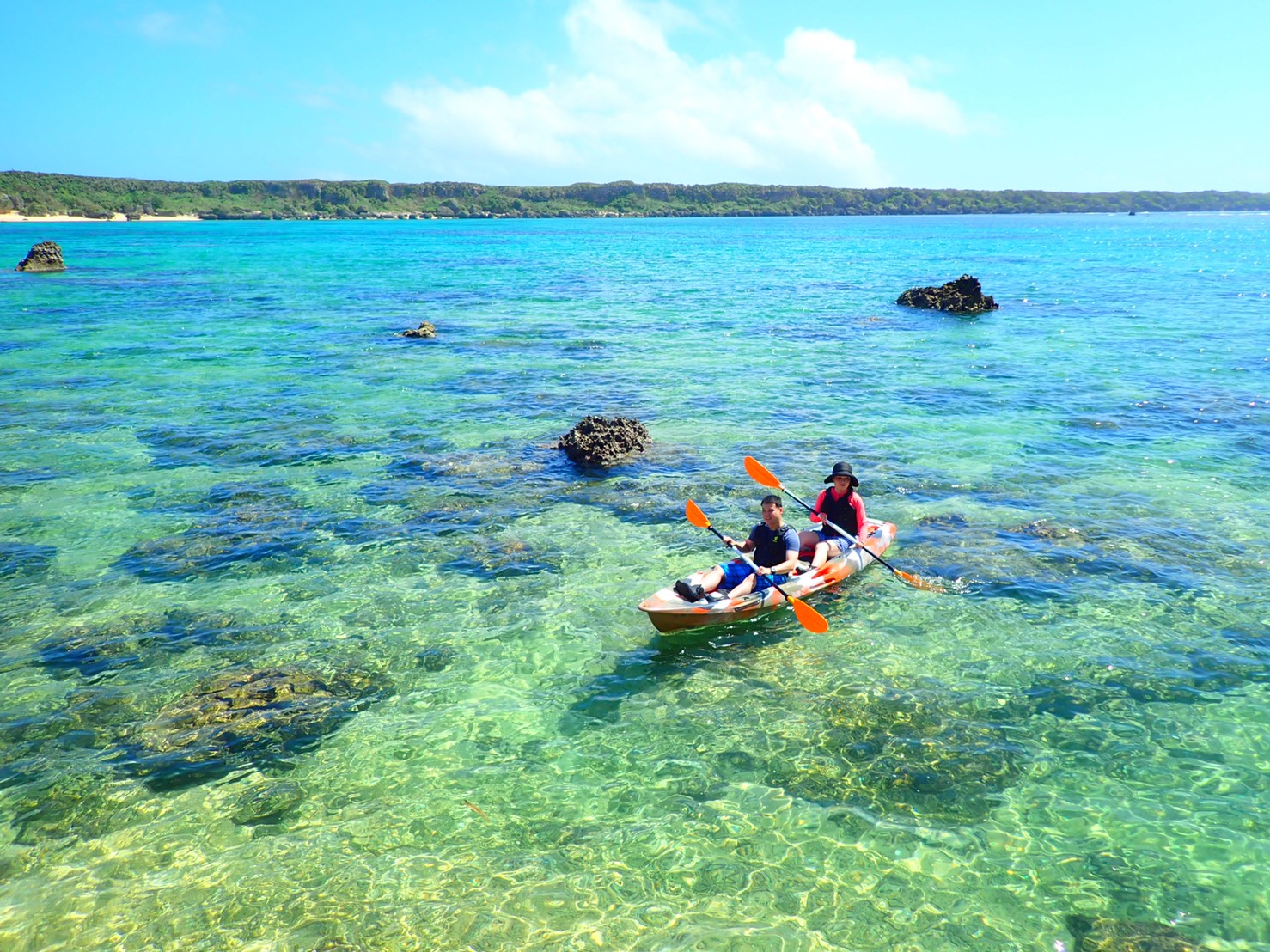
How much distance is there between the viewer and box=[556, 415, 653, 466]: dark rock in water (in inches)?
738

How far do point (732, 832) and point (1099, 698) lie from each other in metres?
5.53

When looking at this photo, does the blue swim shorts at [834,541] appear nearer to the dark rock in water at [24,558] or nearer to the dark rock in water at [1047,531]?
the dark rock in water at [1047,531]

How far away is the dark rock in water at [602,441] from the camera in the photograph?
18734mm

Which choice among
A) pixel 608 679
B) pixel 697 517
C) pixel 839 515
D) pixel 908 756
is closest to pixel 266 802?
pixel 608 679

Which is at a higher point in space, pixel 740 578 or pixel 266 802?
pixel 740 578

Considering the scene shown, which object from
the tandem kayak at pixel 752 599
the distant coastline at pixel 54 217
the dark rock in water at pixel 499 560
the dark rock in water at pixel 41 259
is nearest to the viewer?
the tandem kayak at pixel 752 599

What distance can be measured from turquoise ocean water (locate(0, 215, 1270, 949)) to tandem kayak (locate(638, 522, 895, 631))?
0.44 metres

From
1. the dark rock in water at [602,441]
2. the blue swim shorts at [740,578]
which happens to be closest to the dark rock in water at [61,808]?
the blue swim shorts at [740,578]

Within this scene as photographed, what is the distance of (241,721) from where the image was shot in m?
9.77

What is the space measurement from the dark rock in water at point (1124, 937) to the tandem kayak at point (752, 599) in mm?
5635

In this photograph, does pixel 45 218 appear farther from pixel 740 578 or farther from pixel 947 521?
pixel 947 521

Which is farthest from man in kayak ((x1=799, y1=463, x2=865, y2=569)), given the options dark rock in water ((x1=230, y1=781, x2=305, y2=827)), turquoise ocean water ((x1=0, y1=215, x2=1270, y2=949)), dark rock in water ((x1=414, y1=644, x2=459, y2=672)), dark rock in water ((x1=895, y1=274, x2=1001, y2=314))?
dark rock in water ((x1=895, y1=274, x2=1001, y2=314))

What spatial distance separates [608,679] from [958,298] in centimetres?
4026

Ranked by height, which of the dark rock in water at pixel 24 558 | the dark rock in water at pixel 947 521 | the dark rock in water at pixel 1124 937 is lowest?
the dark rock in water at pixel 1124 937
